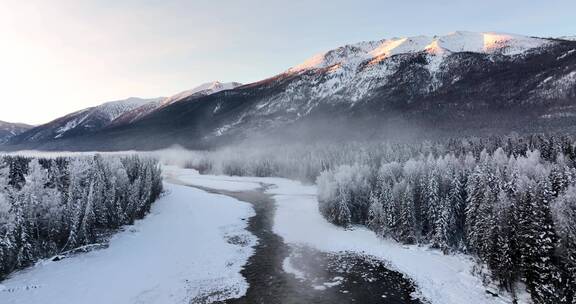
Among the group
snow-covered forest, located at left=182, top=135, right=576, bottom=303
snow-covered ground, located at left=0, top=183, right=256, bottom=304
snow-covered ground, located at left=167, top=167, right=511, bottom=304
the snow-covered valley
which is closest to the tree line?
snow-covered forest, located at left=182, top=135, right=576, bottom=303

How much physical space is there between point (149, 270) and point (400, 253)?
1365 inches

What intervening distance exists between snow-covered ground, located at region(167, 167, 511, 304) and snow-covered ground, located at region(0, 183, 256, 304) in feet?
35.8

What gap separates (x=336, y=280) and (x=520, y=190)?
24305 millimetres

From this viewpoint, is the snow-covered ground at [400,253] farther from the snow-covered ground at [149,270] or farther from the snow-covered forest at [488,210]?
the snow-covered ground at [149,270]

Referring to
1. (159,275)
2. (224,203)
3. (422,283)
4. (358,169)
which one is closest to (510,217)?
(422,283)

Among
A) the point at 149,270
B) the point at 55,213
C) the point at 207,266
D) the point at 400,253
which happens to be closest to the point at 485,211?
the point at 400,253

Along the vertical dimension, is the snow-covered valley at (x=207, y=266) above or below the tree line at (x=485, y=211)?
below

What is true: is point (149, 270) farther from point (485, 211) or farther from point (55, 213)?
point (485, 211)

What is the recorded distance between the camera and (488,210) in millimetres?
47938

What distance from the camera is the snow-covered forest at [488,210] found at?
127 feet

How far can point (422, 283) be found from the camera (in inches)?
1810

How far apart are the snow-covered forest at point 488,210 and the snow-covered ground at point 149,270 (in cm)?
2352

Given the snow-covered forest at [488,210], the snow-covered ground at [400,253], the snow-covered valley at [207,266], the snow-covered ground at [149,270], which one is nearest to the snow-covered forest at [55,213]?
the snow-covered ground at [149,270]

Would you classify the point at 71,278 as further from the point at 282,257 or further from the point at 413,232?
the point at 413,232
